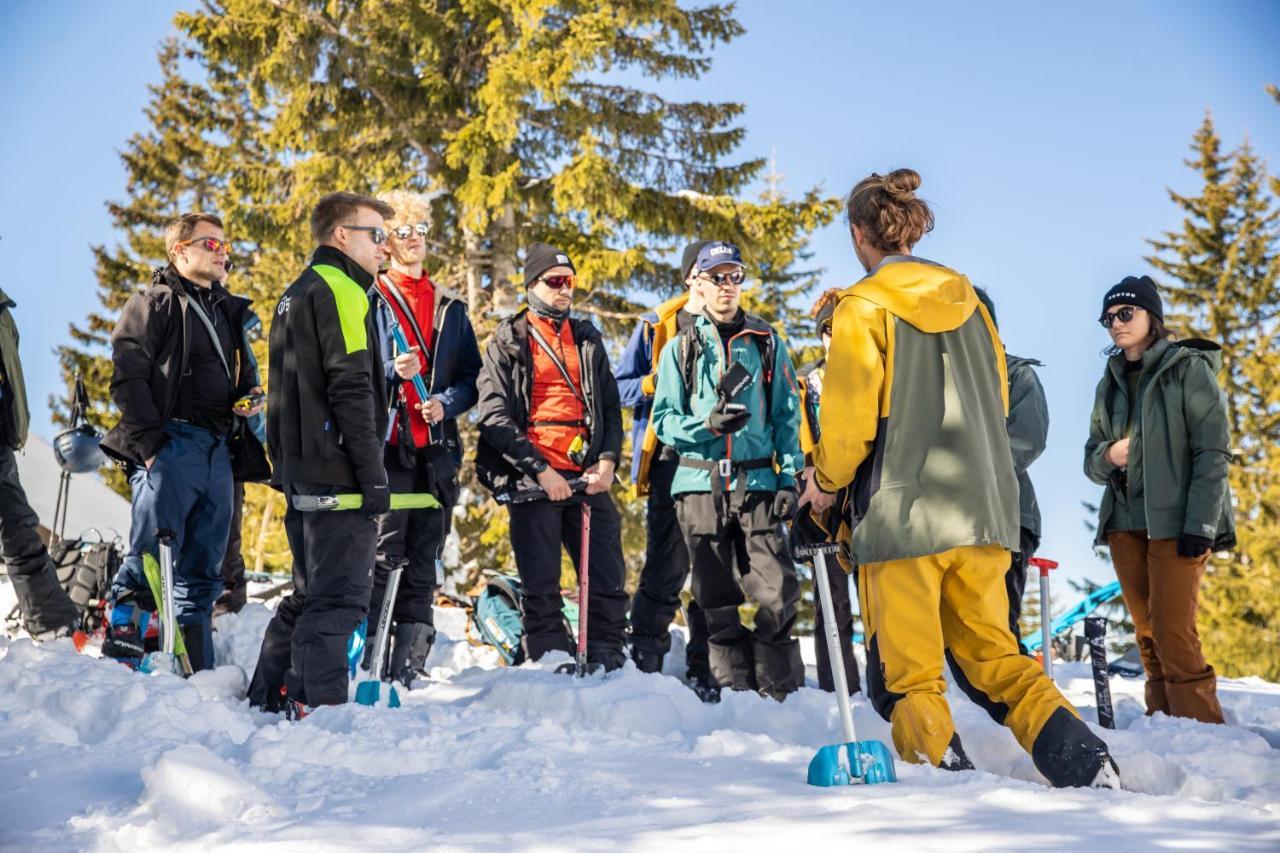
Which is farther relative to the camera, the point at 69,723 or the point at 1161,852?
the point at 69,723

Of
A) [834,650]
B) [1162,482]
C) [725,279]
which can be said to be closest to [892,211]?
[834,650]

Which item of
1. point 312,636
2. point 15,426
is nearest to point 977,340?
point 312,636

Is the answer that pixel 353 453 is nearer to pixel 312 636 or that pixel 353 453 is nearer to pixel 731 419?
pixel 312 636

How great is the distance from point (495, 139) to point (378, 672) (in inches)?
481

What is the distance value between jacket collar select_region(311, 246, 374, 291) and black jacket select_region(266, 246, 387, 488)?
9cm

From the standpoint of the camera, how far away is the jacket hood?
3.93 meters

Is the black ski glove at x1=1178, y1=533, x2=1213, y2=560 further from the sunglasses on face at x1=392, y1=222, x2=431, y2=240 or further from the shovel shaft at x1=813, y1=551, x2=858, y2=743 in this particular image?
the sunglasses on face at x1=392, y1=222, x2=431, y2=240

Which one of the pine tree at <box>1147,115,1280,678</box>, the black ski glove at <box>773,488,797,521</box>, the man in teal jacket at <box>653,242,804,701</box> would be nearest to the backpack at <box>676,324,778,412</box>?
the man in teal jacket at <box>653,242,804,701</box>

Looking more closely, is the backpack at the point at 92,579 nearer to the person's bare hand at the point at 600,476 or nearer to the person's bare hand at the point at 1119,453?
the person's bare hand at the point at 600,476

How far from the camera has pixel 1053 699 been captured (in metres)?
3.72

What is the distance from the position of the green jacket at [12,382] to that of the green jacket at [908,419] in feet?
16.2

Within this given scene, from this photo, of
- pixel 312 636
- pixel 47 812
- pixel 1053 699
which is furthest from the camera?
pixel 312 636

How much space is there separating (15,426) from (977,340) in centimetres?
540

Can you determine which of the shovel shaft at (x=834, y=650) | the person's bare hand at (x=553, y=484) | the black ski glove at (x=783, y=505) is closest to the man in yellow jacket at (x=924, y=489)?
the shovel shaft at (x=834, y=650)
